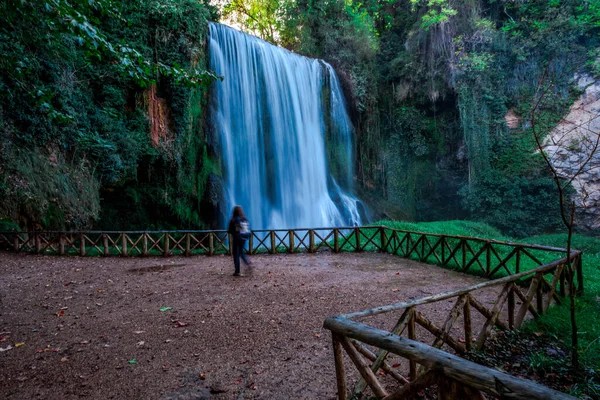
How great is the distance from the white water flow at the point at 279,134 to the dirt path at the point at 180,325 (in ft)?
27.3

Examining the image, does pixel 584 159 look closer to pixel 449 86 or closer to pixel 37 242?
pixel 449 86

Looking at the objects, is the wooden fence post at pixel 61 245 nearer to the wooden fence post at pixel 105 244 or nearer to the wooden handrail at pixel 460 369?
the wooden fence post at pixel 105 244

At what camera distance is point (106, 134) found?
1288cm

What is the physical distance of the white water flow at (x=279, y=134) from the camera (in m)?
17.2

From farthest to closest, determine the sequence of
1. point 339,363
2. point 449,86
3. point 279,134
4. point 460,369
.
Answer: point 449,86 → point 279,134 → point 339,363 → point 460,369

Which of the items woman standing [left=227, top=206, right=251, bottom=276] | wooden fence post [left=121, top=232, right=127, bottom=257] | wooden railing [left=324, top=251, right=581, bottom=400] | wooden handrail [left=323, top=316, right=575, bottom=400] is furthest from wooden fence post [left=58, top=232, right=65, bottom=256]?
wooden handrail [left=323, top=316, right=575, bottom=400]

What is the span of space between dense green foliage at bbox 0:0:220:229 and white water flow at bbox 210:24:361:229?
1638 millimetres

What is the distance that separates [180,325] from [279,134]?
15.1 meters

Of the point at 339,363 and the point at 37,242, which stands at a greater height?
the point at 37,242

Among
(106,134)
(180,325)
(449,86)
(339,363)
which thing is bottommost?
(180,325)

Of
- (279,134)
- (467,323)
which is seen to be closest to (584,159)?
(279,134)

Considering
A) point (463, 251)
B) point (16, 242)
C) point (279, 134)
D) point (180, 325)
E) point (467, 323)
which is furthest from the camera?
point (279, 134)

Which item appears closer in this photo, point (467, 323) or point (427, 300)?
point (427, 300)

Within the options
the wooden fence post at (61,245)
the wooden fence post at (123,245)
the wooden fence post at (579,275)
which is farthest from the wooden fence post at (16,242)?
the wooden fence post at (579,275)
